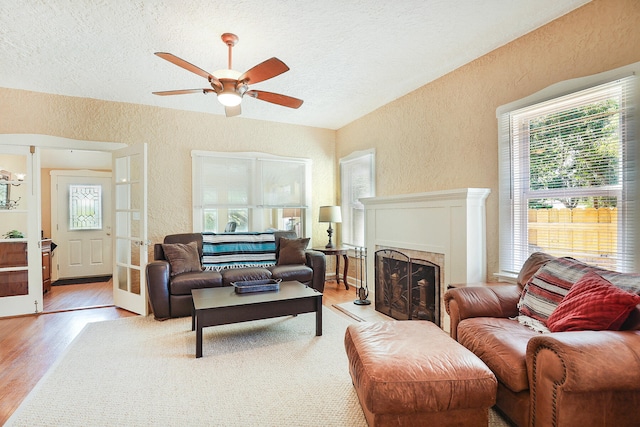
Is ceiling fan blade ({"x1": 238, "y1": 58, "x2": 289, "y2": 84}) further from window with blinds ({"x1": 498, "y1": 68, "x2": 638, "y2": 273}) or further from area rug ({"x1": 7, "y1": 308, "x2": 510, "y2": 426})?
area rug ({"x1": 7, "y1": 308, "x2": 510, "y2": 426})

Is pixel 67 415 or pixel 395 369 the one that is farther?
pixel 67 415

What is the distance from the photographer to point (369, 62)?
10.2 feet

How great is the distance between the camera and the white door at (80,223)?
5.84m

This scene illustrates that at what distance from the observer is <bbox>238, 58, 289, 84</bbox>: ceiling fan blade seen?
219cm

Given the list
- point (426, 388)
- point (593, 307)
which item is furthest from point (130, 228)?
point (593, 307)

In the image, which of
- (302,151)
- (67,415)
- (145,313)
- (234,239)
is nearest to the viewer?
(67,415)

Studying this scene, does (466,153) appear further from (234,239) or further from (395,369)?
(234,239)

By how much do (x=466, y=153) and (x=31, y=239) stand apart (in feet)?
16.3

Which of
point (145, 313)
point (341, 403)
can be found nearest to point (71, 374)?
point (145, 313)

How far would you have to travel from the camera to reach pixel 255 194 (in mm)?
4996

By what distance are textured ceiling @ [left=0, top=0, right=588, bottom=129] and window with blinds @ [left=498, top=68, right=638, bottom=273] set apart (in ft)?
2.33

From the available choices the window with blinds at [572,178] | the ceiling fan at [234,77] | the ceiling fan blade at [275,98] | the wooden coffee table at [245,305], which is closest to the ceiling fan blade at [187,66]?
the ceiling fan at [234,77]

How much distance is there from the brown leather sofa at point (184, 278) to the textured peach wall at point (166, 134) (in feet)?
2.05

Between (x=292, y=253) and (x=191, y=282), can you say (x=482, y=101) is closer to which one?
(x=292, y=253)
